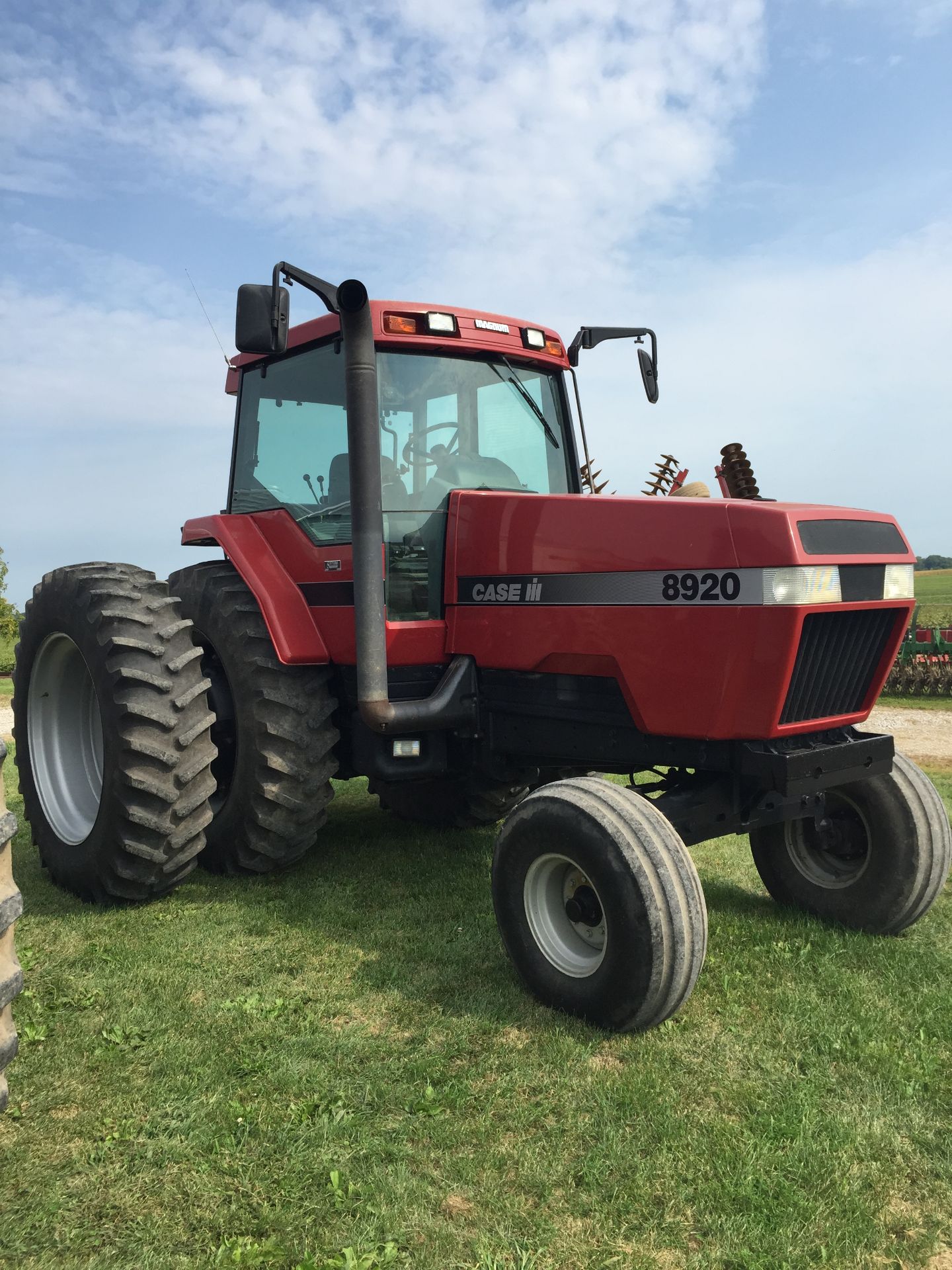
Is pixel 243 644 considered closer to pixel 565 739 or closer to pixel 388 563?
pixel 388 563

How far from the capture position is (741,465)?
17.1ft

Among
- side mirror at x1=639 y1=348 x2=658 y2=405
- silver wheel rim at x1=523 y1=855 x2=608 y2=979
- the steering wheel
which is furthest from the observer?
side mirror at x1=639 y1=348 x2=658 y2=405

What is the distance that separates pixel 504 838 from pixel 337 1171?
135cm

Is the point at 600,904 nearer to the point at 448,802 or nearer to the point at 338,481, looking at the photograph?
the point at 338,481

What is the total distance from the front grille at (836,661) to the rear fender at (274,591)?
2.21 m

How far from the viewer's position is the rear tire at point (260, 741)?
4.57 meters

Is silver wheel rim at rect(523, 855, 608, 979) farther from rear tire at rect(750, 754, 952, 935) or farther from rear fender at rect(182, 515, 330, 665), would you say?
rear fender at rect(182, 515, 330, 665)

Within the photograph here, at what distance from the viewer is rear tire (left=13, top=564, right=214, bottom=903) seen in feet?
14.0

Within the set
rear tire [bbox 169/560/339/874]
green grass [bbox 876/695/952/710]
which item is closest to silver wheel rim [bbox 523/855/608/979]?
rear tire [bbox 169/560/339/874]

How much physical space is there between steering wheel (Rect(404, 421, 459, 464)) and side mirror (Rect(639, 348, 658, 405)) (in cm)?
100

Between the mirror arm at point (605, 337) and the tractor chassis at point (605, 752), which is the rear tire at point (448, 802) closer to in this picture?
the tractor chassis at point (605, 752)

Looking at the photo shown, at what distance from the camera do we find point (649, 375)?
4.90 meters

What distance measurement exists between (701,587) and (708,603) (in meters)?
0.06

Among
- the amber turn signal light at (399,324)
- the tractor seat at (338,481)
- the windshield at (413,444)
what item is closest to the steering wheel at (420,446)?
the windshield at (413,444)
